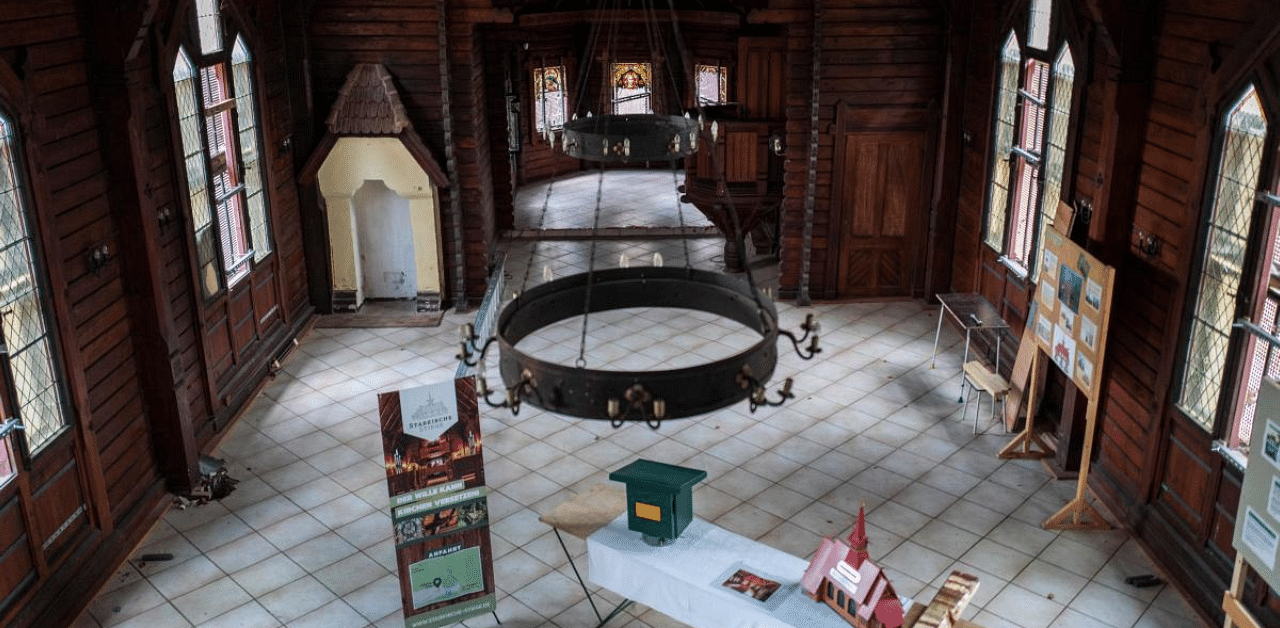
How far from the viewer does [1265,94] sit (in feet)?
20.7

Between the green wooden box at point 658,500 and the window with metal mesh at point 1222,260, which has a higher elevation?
the window with metal mesh at point 1222,260

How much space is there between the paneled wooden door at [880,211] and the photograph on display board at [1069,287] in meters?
4.71

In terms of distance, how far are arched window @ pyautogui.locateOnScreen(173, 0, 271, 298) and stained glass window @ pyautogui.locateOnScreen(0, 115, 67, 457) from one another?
7.39ft

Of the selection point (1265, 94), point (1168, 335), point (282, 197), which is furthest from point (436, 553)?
point (282, 197)

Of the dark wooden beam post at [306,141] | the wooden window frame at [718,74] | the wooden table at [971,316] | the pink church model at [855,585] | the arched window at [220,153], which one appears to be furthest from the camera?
the wooden window frame at [718,74]

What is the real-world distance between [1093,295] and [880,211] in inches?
212

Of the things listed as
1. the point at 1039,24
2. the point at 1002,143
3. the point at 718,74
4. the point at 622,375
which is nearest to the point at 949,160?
the point at 1002,143

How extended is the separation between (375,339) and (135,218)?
4.25 m

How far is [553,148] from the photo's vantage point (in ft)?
34.6

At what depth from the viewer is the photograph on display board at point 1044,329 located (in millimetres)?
8211

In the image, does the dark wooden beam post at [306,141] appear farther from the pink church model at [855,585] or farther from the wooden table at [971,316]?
the pink church model at [855,585]

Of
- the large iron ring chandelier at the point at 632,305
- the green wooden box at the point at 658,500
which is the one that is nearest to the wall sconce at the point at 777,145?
the large iron ring chandelier at the point at 632,305

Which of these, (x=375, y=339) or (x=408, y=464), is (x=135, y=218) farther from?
(x=375, y=339)

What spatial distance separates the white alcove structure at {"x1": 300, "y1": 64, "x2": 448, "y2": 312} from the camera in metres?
11.9
